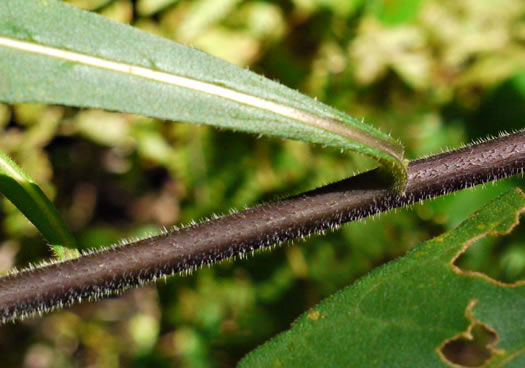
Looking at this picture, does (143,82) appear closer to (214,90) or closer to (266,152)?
(214,90)

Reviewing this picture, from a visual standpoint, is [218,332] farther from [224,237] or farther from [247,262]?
[224,237]

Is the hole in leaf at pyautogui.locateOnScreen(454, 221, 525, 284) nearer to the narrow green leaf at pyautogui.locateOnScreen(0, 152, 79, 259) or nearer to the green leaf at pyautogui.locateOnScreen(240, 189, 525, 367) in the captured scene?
the green leaf at pyautogui.locateOnScreen(240, 189, 525, 367)

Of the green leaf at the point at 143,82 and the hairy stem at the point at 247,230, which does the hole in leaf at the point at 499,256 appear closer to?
the hairy stem at the point at 247,230

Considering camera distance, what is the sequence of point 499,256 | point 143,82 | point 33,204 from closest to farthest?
point 143,82 < point 33,204 < point 499,256

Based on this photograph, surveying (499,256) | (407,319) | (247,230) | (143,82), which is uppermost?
(499,256)

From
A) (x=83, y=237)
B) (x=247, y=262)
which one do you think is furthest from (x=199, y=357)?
(x=83, y=237)

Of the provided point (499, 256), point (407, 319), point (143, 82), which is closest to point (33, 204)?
point (143, 82)
